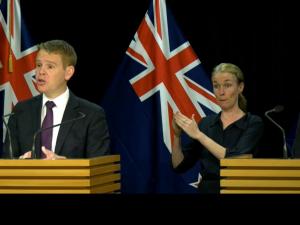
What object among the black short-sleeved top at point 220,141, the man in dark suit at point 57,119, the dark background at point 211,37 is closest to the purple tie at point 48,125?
the man in dark suit at point 57,119

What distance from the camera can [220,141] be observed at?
3867mm

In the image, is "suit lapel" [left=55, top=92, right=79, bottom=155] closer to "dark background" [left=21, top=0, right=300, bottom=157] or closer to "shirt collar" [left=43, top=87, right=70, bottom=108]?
"shirt collar" [left=43, top=87, right=70, bottom=108]

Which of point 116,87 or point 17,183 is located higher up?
point 116,87

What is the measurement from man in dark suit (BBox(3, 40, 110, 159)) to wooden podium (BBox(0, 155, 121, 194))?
585 mm

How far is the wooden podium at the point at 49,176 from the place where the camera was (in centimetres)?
257

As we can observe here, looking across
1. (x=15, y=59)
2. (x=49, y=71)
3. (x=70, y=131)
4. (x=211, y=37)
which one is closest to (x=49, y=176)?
(x=70, y=131)

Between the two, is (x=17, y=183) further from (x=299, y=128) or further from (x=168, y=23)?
(x=168, y=23)

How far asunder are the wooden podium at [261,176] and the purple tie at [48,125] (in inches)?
39.5

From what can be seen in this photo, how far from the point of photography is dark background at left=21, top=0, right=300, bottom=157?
15.7 ft

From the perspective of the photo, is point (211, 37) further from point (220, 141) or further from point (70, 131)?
point (70, 131)

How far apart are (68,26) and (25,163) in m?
2.63

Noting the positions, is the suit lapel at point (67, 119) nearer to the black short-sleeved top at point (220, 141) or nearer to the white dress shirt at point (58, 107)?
the white dress shirt at point (58, 107)

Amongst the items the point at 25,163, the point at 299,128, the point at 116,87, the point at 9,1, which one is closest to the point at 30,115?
the point at 25,163

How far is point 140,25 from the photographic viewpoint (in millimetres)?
5133
